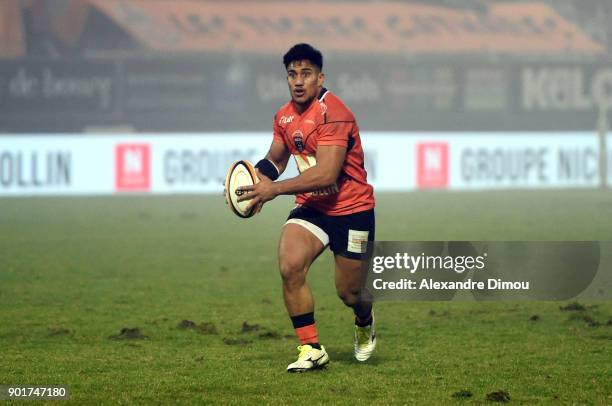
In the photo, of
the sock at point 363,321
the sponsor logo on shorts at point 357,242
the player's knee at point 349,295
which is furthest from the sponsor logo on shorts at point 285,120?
the sock at point 363,321

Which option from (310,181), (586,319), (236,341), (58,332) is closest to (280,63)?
(586,319)

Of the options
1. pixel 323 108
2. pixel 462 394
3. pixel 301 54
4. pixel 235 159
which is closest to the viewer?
pixel 462 394

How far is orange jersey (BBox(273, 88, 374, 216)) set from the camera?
873 cm

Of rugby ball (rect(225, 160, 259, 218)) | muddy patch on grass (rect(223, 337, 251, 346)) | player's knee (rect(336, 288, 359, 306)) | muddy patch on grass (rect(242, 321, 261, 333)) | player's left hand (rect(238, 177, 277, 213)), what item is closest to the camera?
player's left hand (rect(238, 177, 277, 213))

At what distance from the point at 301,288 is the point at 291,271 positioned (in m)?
0.17

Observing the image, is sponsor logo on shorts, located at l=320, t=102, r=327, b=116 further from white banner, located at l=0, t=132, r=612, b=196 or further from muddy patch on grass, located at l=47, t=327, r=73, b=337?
white banner, located at l=0, t=132, r=612, b=196

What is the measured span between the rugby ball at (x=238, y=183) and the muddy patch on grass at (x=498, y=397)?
2.12m

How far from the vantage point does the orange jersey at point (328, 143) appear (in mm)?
8727

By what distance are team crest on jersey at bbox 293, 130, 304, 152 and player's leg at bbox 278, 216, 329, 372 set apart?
0.57m

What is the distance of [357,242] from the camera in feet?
29.2

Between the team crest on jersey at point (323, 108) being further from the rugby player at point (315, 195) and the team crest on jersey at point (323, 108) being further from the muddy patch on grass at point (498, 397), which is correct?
the muddy patch on grass at point (498, 397)

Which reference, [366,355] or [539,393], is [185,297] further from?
[539,393]

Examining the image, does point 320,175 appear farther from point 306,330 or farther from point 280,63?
point 280,63

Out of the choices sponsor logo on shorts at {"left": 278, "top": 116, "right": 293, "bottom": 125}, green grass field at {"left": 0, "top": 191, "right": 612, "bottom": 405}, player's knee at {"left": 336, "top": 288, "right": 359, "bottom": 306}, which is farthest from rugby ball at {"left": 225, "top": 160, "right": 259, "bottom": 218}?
green grass field at {"left": 0, "top": 191, "right": 612, "bottom": 405}
